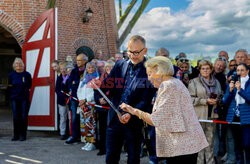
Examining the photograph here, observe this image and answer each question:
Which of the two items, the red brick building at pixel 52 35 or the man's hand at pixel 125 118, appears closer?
the man's hand at pixel 125 118

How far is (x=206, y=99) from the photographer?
4.20 m

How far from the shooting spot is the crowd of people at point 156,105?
7.33 feet

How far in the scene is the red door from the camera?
23.6 feet

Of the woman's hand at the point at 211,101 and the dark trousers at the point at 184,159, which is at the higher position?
the woman's hand at the point at 211,101

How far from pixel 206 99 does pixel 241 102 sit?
53cm

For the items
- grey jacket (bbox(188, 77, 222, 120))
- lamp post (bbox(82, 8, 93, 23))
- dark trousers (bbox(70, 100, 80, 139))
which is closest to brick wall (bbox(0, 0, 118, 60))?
lamp post (bbox(82, 8, 93, 23))

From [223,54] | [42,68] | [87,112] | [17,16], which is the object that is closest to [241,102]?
[223,54]

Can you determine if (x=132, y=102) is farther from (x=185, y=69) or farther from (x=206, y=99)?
(x=185, y=69)

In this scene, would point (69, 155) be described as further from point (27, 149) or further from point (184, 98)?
point (184, 98)

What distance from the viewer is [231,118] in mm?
4332

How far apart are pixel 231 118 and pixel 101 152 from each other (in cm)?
251

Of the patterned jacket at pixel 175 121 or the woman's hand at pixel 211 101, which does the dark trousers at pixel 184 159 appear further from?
the woman's hand at pixel 211 101

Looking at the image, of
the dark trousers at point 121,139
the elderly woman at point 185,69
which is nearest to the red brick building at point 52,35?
the elderly woman at point 185,69

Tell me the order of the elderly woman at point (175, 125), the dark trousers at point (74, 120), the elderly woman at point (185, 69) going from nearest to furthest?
1. the elderly woman at point (175, 125)
2. the elderly woman at point (185, 69)
3. the dark trousers at point (74, 120)
